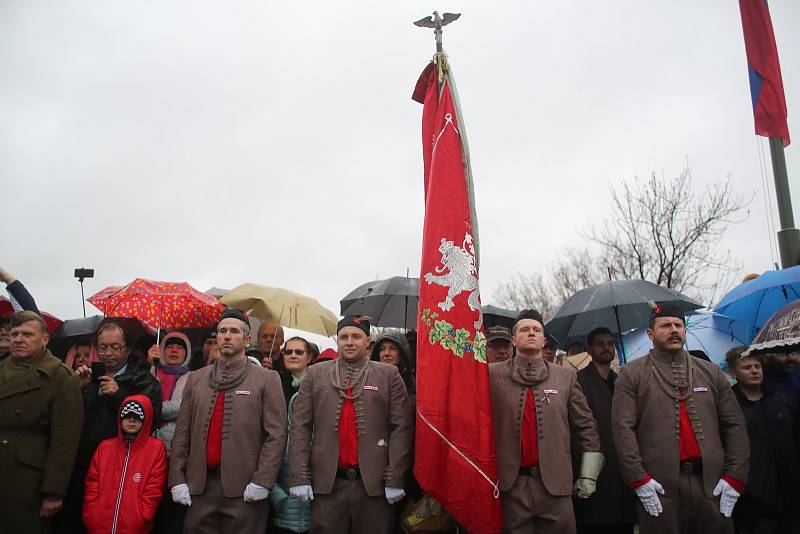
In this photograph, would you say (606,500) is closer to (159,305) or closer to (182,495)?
(182,495)

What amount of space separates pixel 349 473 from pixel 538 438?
1.42 meters

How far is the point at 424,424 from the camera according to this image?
4.84 meters

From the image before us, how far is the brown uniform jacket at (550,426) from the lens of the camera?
4621mm

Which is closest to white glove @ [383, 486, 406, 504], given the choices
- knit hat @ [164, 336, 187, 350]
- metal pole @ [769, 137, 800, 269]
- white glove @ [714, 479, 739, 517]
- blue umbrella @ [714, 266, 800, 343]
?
white glove @ [714, 479, 739, 517]

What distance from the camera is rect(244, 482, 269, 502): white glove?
471cm

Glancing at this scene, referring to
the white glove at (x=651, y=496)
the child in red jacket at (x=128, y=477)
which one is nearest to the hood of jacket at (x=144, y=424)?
the child in red jacket at (x=128, y=477)

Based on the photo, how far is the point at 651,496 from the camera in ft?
14.9

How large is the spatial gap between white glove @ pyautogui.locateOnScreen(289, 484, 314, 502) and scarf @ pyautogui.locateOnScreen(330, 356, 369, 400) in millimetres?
722

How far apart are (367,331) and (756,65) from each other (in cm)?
607

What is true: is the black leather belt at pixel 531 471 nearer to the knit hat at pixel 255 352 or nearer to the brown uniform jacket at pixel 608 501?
the brown uniform jacket at pixel 608 501

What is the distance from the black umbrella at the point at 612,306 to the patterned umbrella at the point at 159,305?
3742 millimetres

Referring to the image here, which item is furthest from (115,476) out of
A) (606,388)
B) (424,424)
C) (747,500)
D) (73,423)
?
(747,500)

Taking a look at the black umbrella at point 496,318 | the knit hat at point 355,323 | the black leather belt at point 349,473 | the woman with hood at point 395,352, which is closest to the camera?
the black leather belt at point 349,473

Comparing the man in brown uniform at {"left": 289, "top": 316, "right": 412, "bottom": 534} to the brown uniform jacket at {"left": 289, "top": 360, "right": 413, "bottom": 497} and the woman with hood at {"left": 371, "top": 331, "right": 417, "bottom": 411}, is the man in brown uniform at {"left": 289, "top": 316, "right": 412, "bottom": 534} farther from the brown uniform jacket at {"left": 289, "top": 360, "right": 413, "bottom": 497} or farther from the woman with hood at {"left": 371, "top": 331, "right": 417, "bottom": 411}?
the woman with hood at {"left": 371, "top": 331, "right": 417, "bottom": 411}
